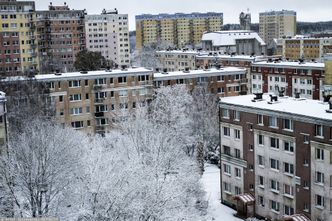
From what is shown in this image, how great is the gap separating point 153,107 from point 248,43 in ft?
265

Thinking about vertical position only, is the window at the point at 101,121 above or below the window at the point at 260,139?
below

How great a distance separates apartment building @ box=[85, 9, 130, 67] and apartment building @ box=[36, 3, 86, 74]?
23616mm

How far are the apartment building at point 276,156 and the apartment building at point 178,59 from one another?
70.4 metres

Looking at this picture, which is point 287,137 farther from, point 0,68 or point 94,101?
point 0,68

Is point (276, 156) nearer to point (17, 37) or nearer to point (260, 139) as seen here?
point (260, 139)

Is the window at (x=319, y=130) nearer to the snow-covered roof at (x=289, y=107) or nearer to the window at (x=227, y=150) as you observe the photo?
the snow-covered roof at (x=289, y=107)

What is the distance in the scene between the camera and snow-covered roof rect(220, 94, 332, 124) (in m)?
37.8

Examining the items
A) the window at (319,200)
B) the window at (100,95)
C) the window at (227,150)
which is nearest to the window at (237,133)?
the window at (227,150)

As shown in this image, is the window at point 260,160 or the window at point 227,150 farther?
the window at point 227,150

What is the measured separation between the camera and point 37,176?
122 ft

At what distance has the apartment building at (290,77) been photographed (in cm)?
7850

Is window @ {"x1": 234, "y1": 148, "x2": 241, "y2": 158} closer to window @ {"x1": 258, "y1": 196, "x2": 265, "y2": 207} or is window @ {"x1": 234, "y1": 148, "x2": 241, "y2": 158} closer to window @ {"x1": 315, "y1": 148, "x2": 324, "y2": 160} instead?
window @ {"x1": 258, "y1": 196, "x2": 265, "y2": 207}

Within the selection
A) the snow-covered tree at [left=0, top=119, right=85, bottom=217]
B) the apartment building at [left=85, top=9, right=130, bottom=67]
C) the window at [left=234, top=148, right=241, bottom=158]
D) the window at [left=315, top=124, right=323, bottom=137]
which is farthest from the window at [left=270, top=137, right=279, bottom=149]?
the apartment building at [left=85, top=9, right=130, bottom=67]

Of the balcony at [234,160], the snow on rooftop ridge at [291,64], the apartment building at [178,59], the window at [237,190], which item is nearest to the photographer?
the balcony at [234,160]
